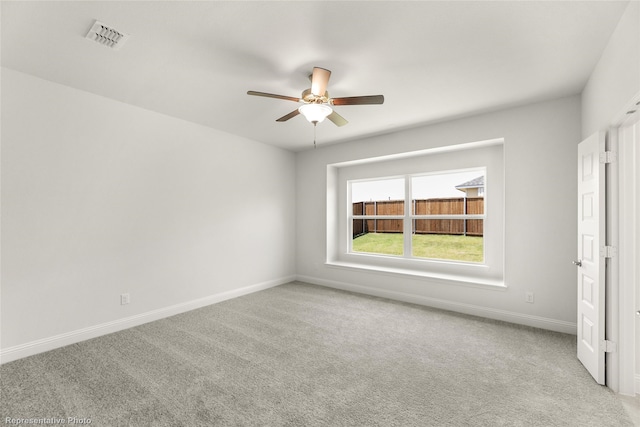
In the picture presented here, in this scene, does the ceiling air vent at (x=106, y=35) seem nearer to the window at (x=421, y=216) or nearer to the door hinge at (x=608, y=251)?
the door hinge at (x=608, y=251)

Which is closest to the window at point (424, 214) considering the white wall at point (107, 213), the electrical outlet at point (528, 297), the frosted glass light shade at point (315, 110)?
the electrical outlet at point (528, 297)

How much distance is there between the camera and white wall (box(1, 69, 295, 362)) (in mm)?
2678

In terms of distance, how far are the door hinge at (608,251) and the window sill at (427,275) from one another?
1527mm

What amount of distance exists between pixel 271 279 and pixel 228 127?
9.07 feet

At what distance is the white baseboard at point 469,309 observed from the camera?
3.26 m

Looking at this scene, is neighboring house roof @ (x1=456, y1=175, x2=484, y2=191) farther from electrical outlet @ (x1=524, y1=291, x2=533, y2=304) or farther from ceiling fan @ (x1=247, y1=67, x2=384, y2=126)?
ceiling fan @ (x1=247, y1=67, x2=384, y2=126)

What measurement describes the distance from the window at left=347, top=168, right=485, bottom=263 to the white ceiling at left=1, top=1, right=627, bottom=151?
4.68 ft

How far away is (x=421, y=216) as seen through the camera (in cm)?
477

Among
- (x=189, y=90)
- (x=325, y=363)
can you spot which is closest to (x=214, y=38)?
(x=189, y=90)

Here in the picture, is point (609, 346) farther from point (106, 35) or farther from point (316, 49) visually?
point (106, 35)

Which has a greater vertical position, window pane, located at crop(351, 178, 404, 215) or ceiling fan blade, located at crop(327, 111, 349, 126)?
ceiling fan blade, located at crop(327, 111, 349, 126)

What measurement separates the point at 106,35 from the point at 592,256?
418 cm

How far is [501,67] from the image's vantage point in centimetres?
259

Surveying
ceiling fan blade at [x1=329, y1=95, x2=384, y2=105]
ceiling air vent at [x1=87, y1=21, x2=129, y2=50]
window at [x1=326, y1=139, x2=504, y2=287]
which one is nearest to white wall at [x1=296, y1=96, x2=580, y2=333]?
window at [x1=326, y1=139, x2=504, y2=287]
